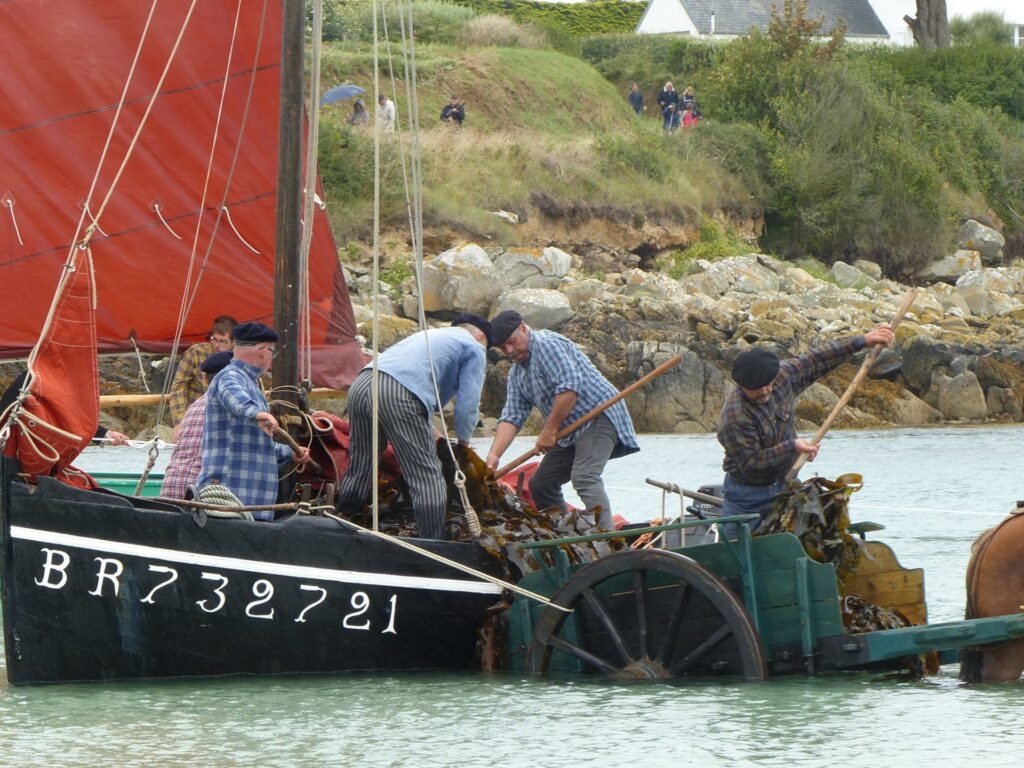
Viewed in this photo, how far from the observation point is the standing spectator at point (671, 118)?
153 ft

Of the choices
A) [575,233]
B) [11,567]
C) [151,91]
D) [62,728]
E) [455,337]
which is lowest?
[62,728]

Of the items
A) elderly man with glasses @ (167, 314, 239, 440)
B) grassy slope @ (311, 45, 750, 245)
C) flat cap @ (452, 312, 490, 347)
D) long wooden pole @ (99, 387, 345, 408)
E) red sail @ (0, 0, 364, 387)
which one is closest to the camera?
flat cap @ (452, 312, 490, 347)

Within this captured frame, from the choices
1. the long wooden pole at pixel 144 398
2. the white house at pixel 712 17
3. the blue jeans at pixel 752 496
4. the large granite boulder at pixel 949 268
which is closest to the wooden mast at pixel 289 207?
the long wooden pole at pixel 144 398

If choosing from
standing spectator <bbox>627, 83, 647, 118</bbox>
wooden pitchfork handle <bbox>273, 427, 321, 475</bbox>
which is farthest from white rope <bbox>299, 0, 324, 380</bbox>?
standing spectator <bbox>627, 83, 647, 118</bbox>

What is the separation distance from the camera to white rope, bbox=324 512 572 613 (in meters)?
7.42

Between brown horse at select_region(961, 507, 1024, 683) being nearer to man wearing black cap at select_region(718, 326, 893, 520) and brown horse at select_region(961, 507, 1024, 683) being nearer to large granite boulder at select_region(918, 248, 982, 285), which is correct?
man wearing black cap at select_region(718, 326, 893, 520)

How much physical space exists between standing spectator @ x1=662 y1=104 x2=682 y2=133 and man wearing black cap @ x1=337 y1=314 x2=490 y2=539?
129 feet

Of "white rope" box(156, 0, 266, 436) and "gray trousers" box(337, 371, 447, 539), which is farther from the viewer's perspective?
"white rope" box(156, 0, 266, 436)

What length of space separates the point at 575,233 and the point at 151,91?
1100 inches

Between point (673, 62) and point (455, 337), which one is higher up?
point (673, 62)

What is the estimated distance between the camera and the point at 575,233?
131 ft

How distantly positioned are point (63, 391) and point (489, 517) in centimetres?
212

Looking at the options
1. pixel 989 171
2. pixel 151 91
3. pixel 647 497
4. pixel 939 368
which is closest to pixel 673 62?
pixel 989 171

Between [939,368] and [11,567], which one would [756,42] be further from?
[11,567]
